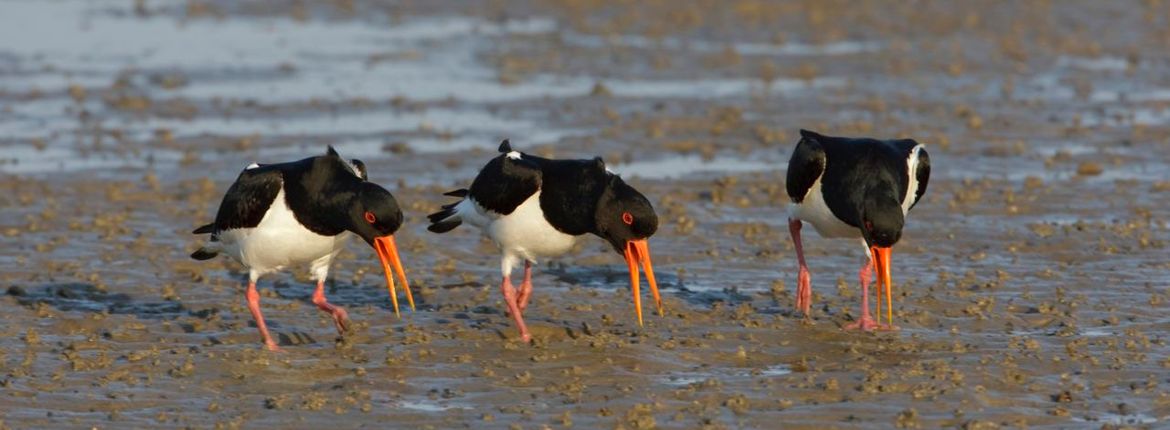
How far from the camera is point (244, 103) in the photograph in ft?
54.8

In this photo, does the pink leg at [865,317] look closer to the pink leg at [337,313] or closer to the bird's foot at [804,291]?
the bird's foot at [804,291]

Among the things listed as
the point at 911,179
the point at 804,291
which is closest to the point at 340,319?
the point at 804,291

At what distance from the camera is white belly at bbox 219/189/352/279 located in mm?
8711

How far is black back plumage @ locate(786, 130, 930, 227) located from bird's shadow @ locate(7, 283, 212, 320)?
3221 mm

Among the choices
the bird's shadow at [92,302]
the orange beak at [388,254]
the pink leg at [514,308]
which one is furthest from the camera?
the bird's shadow at [92,302]

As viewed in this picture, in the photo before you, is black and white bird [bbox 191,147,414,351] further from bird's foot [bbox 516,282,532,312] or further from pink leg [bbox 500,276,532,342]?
bird's foot [bbox 516,282,532,312]

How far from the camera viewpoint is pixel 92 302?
9.70 metres

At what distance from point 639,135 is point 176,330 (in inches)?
266

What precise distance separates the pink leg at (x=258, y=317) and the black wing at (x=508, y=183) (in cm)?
124

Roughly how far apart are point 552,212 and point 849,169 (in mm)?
1527

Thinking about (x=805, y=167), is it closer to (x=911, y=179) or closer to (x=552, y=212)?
(x=911, y=179)

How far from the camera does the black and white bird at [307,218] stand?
28.0 feet

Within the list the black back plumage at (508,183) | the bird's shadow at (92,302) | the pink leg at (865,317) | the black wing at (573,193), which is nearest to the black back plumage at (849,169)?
the pink leg at (865,317)

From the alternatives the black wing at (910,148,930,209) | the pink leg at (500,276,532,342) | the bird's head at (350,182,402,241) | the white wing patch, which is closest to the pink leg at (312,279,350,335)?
the bird's head at (350,182,402,241)
